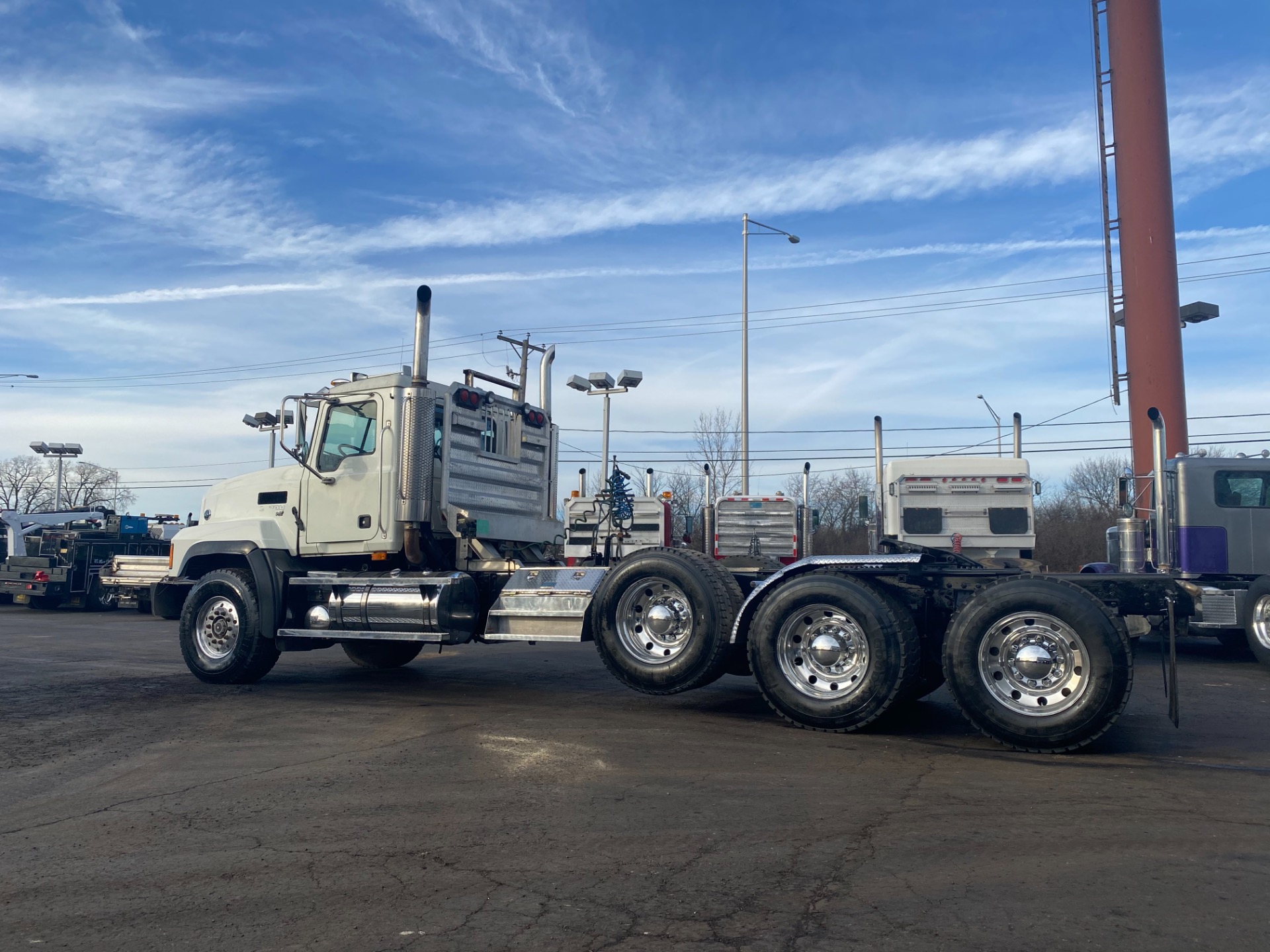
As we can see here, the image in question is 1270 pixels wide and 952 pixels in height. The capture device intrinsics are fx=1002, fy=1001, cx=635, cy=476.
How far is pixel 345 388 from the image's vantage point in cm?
1045

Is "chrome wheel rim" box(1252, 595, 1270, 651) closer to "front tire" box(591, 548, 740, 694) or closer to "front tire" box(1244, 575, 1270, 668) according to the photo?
"front tire" box(1244, 575, 1270, 668)

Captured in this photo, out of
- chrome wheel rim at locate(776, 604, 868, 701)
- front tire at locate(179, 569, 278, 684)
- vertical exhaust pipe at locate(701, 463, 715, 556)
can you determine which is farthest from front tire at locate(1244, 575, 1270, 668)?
front tire at locate(179, 569, 278, 684)

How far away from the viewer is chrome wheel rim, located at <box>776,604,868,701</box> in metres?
7.50

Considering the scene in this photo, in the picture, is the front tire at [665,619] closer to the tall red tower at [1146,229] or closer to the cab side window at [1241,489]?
the cab side window at [1241,489]

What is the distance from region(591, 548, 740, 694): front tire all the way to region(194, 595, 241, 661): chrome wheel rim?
4321 millimetres

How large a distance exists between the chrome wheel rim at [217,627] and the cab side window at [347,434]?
5.98 ft

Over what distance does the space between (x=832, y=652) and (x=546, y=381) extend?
6.11m

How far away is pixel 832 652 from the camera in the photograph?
24.8 ft

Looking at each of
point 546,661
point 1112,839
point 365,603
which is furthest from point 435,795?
point 546,661

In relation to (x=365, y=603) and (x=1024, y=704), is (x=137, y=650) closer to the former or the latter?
(x=365, y=603)

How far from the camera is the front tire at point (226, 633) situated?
34.0ft

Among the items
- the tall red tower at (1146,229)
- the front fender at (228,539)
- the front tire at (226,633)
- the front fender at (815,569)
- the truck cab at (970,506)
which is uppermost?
the tall red tower at (1146,229)

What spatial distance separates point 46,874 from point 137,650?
11439mm

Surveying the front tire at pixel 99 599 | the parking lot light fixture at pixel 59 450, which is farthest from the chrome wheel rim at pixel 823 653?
the parking lot light fixture at pixel 59 450
